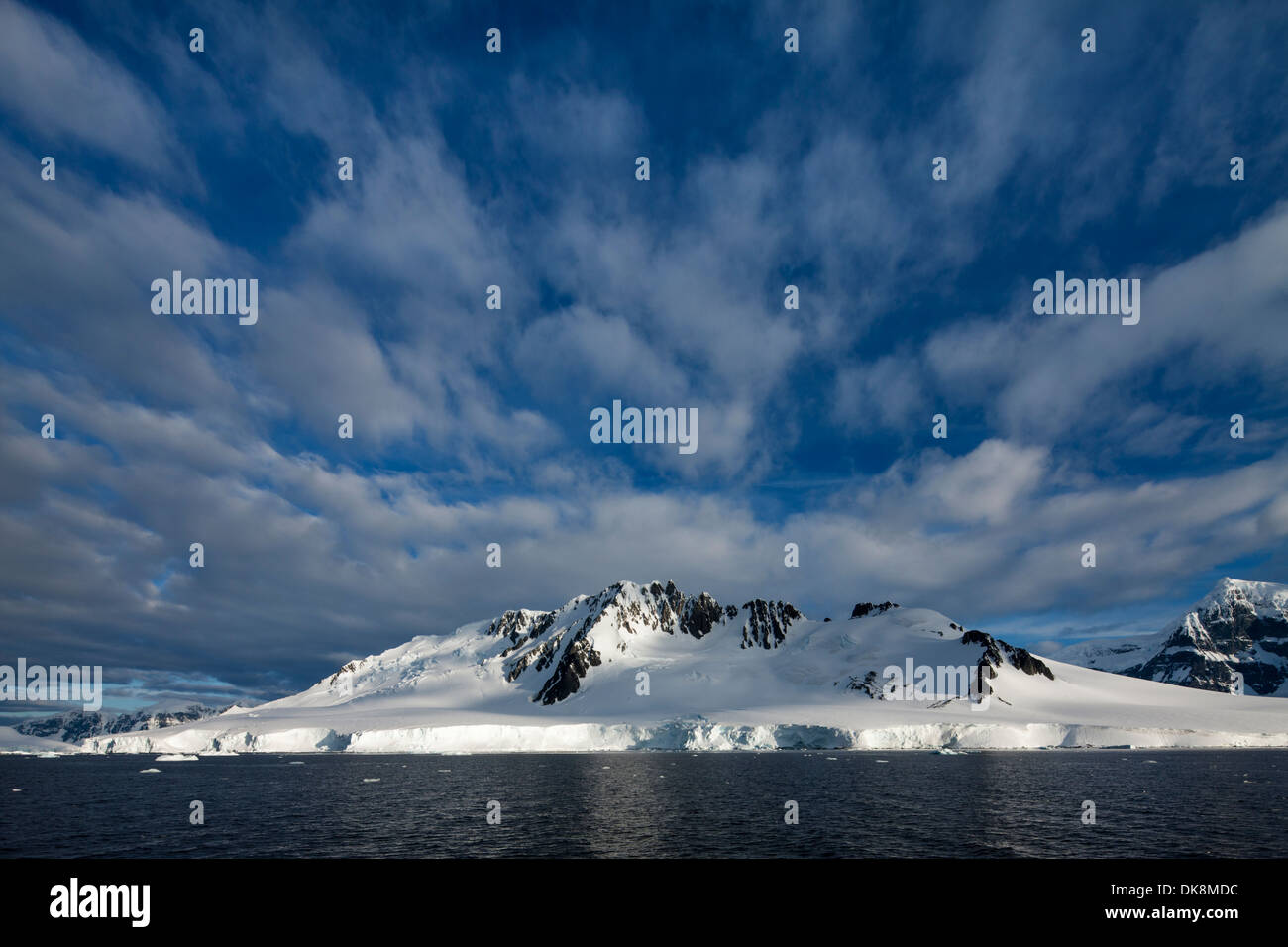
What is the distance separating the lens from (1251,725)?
16962cm

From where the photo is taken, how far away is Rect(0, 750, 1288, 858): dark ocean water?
140 ft

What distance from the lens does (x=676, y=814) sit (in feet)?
185

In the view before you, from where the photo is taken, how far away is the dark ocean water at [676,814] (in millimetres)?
42562

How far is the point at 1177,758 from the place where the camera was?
4776 inches
